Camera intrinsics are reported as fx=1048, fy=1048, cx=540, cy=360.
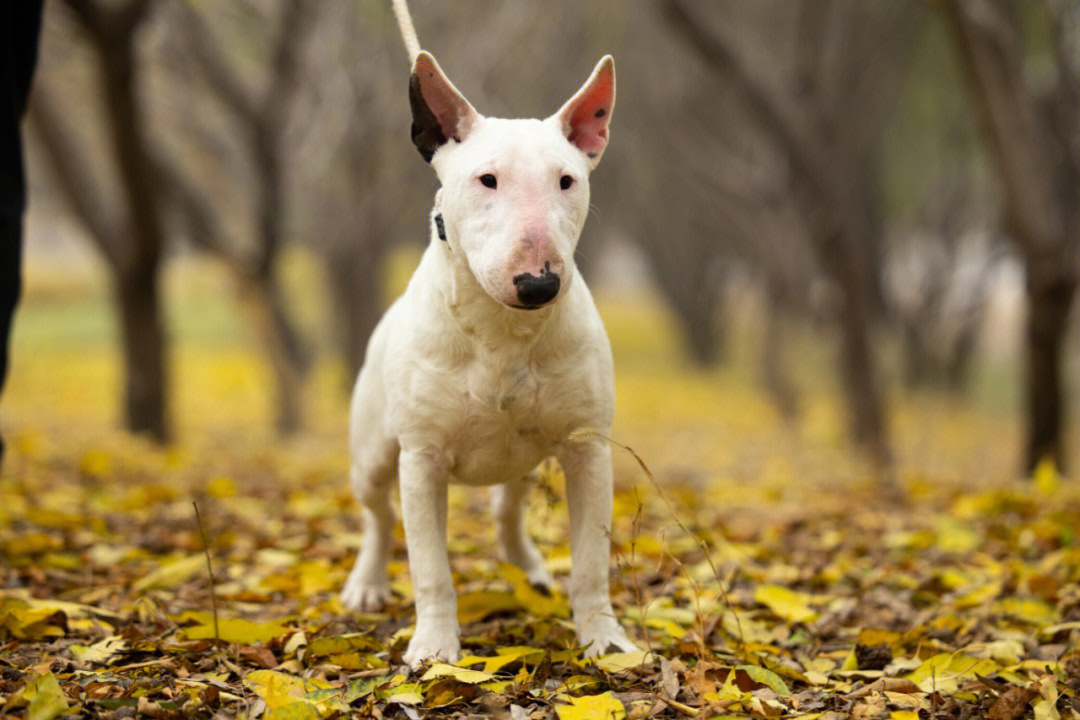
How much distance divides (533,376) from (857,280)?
6.63m

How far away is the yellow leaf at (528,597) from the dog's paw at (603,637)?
0.37 meters

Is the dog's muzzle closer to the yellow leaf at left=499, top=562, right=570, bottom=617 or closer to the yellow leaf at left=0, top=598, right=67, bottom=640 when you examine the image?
the yellow leaf at left=499, top=562, right=570, bottom=617

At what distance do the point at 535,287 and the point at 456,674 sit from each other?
3.52ft

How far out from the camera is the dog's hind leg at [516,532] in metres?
3.92

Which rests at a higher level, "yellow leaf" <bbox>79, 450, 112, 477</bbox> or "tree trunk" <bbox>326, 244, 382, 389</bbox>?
"tree trunk" <bbox>326, 244, 382, 389</bbox>

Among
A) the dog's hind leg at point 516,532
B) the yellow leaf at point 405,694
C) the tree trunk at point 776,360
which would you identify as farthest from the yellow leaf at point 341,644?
the tree trunk at point 776,360

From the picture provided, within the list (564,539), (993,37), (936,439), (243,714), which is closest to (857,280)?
(993,37)

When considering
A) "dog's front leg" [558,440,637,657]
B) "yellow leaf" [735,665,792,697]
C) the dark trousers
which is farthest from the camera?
the dark trousers

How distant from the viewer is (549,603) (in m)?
3.60

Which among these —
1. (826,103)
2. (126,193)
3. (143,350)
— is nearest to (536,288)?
(126,193)

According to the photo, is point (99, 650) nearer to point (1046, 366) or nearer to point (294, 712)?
point (294, 712)

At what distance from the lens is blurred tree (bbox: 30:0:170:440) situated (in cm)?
752

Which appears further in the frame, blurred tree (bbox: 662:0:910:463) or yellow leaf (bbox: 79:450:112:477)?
blurred tree (bbox: 662:0:910:463)

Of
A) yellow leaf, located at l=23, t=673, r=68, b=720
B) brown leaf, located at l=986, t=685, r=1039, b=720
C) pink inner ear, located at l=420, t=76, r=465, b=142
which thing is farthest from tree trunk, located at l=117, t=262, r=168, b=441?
brown leaf, located at l=986, t=685, r=1039, b=720
